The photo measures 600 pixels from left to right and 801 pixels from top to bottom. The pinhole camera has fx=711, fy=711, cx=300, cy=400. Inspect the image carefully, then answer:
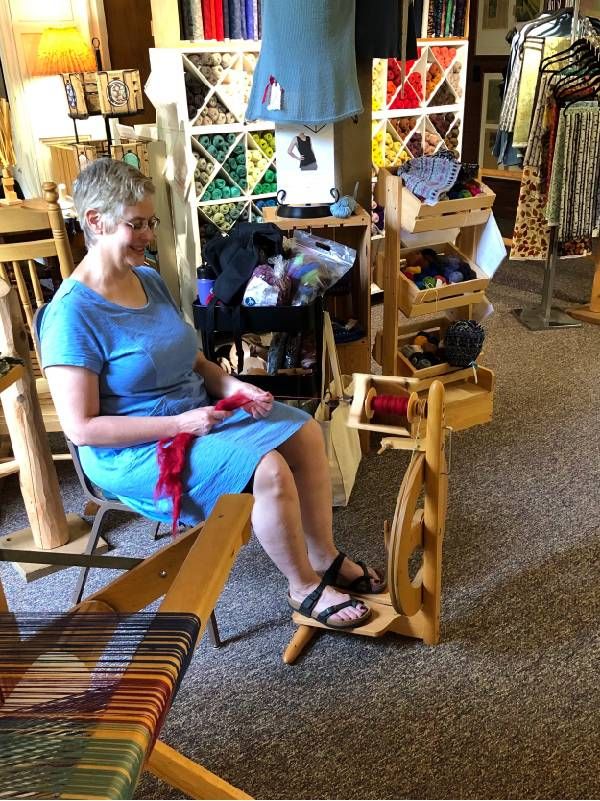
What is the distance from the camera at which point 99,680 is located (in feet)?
2.64

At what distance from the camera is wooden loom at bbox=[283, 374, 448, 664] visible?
60.7 inches

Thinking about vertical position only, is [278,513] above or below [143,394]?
below

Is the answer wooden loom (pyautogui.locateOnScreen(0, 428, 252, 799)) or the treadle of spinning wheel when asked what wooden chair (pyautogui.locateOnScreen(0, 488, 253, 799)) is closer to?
wooden loom (pyautogui.locateOnScreen(0, 428, 252, 799))

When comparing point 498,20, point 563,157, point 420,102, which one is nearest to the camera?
point 563,157

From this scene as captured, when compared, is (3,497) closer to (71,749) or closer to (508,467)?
(508,467)

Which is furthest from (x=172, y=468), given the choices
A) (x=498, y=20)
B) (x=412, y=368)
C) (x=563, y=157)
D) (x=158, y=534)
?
(x=498, y=20)

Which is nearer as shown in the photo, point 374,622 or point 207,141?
point 374,622

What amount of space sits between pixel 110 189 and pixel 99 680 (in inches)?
41.5

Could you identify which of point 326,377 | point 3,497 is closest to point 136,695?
point 326,377

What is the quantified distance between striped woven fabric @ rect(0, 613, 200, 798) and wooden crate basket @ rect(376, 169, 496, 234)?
6.07 ft

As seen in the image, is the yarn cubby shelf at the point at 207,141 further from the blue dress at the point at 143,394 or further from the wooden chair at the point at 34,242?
the blue dress at the point at 143,394

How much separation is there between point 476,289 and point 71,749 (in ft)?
7.49

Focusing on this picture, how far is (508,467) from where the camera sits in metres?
2.53

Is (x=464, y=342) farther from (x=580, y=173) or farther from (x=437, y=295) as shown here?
(x=580, y=173)
